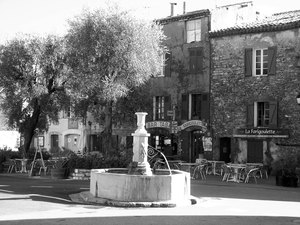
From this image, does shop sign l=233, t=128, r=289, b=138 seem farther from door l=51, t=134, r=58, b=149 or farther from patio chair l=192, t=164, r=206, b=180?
door l=51, t=134, r=58, b=149

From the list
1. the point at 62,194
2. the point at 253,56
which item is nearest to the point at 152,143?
the point at 253,56

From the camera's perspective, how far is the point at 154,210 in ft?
40.3

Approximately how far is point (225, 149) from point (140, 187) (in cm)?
1664

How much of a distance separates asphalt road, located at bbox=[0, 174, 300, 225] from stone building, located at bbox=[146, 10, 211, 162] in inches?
507

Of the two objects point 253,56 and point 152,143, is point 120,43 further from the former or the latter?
point 152,143

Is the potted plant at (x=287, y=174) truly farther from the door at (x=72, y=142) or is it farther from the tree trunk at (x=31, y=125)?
the door at (x=72, y=142)

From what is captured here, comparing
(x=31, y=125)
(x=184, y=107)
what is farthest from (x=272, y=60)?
(x=31, y=125)

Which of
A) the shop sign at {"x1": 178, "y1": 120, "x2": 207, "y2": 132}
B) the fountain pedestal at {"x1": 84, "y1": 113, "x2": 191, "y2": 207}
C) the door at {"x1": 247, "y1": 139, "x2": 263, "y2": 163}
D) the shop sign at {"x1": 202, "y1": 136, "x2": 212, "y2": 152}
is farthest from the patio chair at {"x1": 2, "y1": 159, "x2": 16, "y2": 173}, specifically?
the fountain pedestal at {"x1": 84, "y1": 113, "x2": 191, "y2": 207}

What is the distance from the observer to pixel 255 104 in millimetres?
27703

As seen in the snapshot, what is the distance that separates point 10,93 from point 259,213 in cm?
1843

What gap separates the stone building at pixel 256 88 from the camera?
26.4m

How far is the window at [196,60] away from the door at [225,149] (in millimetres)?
4471

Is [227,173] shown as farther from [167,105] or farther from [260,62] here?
[167,105]

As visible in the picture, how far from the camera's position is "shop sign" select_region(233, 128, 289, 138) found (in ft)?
86.2
